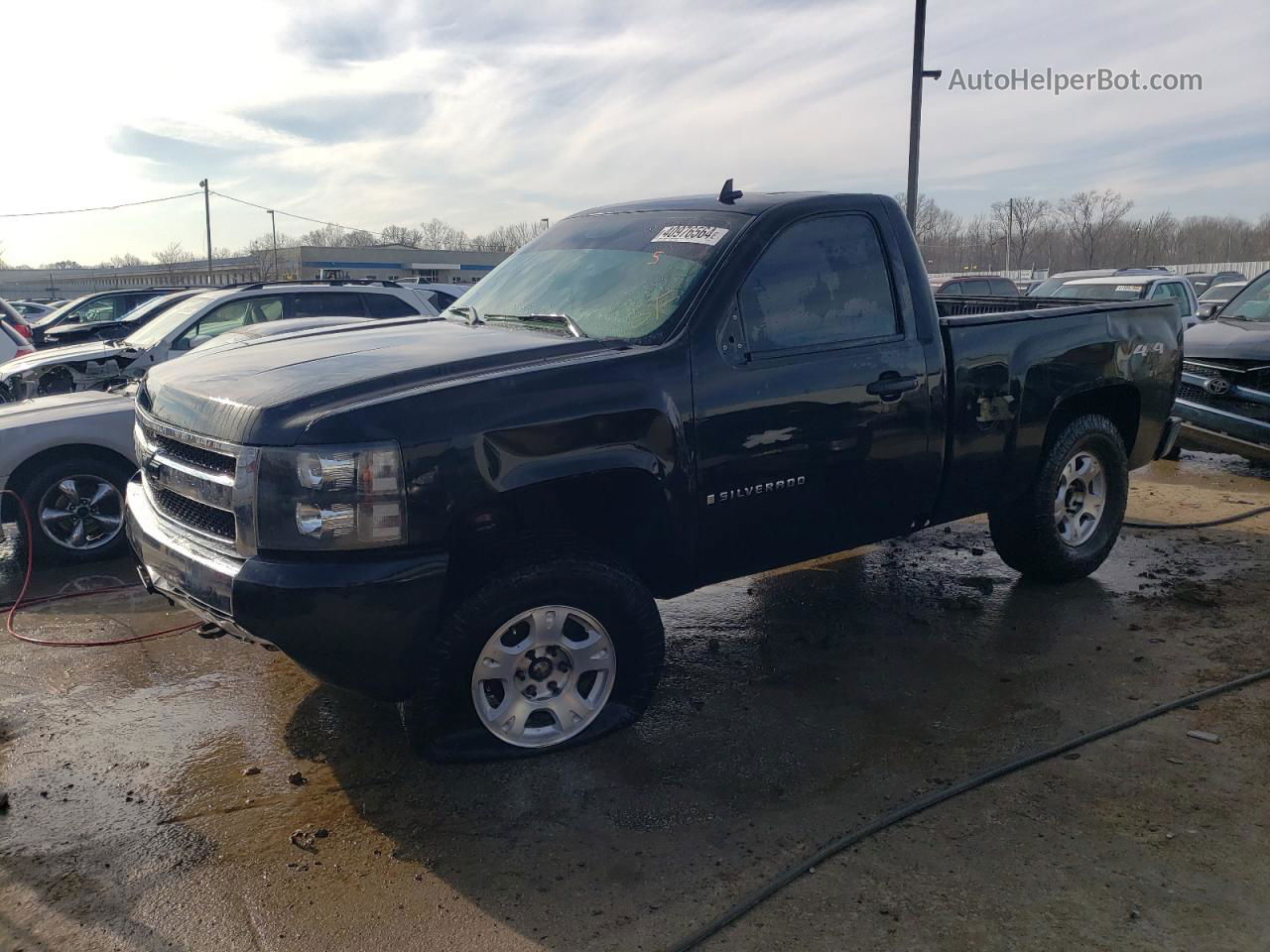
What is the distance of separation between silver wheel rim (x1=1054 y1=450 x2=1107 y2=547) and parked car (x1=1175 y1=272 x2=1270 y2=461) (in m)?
2.58

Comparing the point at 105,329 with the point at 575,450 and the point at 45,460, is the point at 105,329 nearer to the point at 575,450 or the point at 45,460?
the point at 45,460

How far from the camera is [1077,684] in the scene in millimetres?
4426

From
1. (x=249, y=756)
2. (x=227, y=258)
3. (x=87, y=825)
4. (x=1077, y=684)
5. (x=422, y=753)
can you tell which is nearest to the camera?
(x=87, y=825)

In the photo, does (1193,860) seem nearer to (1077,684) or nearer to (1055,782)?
(1055,782)

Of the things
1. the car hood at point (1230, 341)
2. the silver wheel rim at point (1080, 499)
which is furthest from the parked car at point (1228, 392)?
the silver wheel rim at point (1080, 499)

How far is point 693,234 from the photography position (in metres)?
4.24

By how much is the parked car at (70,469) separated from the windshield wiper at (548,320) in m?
1.96

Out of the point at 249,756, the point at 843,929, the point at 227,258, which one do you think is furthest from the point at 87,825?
the point at 227,258

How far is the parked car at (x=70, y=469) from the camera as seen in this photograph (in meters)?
6.05

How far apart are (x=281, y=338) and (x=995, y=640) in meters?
3.71

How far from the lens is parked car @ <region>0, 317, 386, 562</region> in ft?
19.9

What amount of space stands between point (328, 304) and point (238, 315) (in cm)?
83

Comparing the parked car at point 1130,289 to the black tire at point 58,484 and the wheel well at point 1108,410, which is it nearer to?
the wheel well at point 1108,410

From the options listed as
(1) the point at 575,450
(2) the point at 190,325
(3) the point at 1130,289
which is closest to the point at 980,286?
(3) the point at 1130,289
